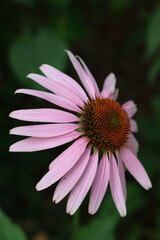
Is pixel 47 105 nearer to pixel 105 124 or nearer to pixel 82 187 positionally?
pixel 105 124

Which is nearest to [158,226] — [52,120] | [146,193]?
[146,193]

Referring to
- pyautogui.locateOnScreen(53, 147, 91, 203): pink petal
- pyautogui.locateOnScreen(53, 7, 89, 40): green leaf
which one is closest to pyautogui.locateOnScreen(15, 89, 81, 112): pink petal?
pyautogui.locateOnScreen(53, 147, 91, 203): pink petal

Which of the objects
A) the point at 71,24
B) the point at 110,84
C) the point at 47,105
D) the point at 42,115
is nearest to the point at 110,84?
the point at 110,84

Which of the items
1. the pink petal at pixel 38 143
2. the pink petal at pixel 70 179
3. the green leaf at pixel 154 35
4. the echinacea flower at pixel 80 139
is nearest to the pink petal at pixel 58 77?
the echinacea flower at pixel 80 139

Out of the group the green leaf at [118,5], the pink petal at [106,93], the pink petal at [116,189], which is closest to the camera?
the pink petal at [116,189]

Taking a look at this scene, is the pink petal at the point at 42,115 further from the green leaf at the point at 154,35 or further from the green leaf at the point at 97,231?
the green leaf at the point at 154,35

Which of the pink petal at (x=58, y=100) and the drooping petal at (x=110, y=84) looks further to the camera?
the drooping petal at (x=110, y=84)
